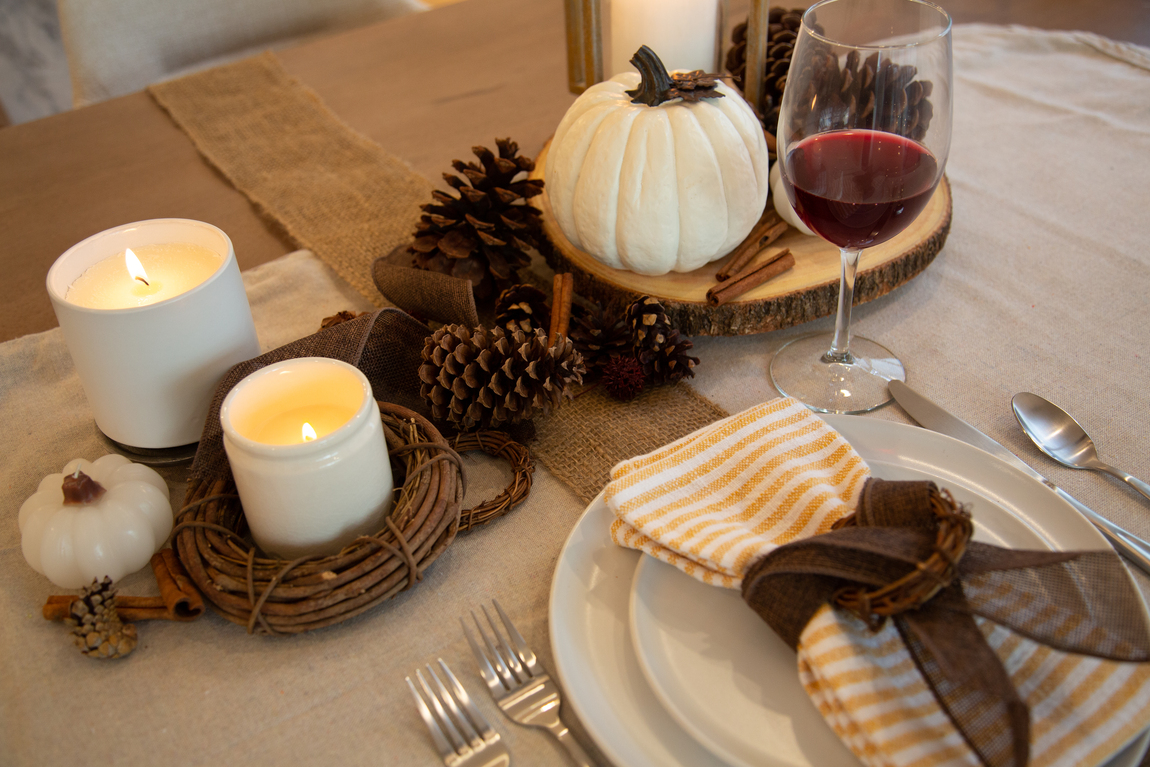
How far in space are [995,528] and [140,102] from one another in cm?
150

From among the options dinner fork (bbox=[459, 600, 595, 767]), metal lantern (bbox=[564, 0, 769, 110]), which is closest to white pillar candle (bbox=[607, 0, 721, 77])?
metal lantern (bbox=[564, 0, 769, 110])

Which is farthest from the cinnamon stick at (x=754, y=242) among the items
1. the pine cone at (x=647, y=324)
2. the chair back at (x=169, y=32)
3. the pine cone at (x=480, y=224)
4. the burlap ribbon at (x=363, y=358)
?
the chair back at (x=169, y=32)

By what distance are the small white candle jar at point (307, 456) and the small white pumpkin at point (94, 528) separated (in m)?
0.09

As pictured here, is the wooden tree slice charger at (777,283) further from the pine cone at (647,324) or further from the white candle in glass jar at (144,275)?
the white candle in glass jar at (144,275)

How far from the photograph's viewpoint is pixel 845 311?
825mm

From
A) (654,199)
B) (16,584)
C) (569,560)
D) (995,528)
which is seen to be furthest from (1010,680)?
(16,584)

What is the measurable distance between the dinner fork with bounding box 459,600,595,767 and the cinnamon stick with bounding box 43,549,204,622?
0.69 ft

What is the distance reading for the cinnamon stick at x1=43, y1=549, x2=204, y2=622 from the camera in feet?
1.99

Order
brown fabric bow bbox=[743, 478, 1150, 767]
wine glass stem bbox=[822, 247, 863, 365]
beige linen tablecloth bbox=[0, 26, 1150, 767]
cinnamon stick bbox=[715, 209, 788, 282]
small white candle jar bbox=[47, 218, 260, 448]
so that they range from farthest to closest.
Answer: cinnamon stick bbox=[715, 209, 788, 282] → wine glass stem bbox=[822, 247, 863, 365] → small white candle jar bbox=[47, 218, 260, 448] → beige linen tablecloth bbox=[0, 26, 1150, 767] → brown fabric bow bbox=[743, 478, 1150, 767]

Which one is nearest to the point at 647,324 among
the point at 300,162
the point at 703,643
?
the point at 703,643

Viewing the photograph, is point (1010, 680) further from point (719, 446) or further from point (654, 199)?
point (654, 199)

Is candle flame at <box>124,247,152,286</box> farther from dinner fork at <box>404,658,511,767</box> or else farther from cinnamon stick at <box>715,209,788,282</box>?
cinnamon stick at <box>715,209,788,282</box>

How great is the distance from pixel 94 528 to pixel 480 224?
495 mm

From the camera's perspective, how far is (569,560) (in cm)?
62
